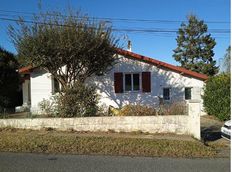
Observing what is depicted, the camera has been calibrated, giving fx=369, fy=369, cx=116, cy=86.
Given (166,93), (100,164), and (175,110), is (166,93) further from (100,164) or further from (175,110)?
(100,164)

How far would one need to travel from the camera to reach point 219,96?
1861 centimetres

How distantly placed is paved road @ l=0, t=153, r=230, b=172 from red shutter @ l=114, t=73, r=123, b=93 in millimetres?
13047

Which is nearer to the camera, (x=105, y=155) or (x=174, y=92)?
(x=105, y=155)

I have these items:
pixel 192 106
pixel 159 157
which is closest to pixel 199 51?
pixel 192 106

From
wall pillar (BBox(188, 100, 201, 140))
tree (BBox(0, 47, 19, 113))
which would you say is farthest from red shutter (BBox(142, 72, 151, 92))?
wall pillar (BBox(188, 100, 201, 140))

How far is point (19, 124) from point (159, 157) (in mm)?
6535

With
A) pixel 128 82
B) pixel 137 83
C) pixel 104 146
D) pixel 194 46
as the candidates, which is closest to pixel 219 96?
pixel 137 83

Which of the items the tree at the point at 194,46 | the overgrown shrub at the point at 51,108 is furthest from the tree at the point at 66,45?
the tree at the point at 194,46

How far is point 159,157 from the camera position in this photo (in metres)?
8.97

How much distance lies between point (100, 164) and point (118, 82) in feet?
46.0

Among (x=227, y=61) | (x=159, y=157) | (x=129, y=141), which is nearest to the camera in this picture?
(x=159, y=157)

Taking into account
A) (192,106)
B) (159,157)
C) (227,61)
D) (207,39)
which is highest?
(207,39)

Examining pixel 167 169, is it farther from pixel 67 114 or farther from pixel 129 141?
pixel 67 114

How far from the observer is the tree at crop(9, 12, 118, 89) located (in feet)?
55.7
